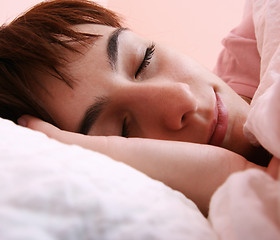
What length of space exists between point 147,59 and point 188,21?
137 cm

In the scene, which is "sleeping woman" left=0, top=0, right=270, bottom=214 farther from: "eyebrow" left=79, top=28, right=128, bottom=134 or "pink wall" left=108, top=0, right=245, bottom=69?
"pink wall" left=108, top=0, right=245, bottom=69

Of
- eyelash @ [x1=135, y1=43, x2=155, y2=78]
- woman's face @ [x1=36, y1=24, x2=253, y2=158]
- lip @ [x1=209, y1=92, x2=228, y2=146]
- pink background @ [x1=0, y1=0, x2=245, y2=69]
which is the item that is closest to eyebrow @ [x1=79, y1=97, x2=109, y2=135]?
woman's face @ [x1=36, y1=24, x2=253, y2=158]

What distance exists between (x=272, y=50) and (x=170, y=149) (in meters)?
0.40

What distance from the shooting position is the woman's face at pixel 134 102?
21.9 inches

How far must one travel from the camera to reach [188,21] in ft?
6.15

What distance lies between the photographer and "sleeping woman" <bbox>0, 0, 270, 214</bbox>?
1.83ft

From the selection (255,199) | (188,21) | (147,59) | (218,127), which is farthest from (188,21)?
(255,199)

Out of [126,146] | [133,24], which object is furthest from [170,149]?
[133,24]

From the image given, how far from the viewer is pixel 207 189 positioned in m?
0.40

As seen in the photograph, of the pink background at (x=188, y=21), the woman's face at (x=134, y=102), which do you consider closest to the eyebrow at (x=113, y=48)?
the woman's face at (x=134, y=102)

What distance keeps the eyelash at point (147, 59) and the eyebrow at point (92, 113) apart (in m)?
0.11

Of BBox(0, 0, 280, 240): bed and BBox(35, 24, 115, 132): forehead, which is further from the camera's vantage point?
BBox(35, 24, 115, 132): forehead

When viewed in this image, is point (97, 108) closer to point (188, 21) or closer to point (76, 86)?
point (76, 86)

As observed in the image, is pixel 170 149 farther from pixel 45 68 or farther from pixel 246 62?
pixel 246 62
